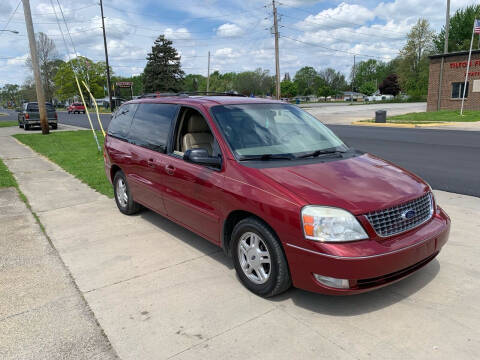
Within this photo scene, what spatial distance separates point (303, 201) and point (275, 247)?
1.50 ft

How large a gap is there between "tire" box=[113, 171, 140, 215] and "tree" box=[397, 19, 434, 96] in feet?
254

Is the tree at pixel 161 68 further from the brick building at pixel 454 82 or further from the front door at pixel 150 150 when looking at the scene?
the front door at pixel 150 150

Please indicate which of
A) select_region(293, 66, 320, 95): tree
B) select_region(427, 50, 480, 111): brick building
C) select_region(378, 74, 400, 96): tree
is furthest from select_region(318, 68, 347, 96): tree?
select_region(427, 50, 480, 111): brick building

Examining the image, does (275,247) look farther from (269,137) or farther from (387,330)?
(269,137)

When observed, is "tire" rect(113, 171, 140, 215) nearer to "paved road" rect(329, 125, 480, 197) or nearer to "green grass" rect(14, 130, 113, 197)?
"green grass" rect(14, 130, 113, 197)

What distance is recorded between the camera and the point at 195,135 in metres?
4.51

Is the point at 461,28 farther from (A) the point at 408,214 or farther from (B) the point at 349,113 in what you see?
(A) the point at 408,214

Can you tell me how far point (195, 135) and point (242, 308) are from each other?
82.6 inches

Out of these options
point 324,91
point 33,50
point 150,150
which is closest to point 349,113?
point 33,50

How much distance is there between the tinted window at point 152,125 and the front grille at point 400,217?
8.55 feet

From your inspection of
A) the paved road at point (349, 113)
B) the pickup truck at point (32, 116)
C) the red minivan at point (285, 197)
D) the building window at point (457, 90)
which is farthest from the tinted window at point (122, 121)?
the building window at point (457, 90)

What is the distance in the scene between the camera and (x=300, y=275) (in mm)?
3021

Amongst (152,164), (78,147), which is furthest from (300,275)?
(78,147)

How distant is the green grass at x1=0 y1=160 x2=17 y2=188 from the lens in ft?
26.8
